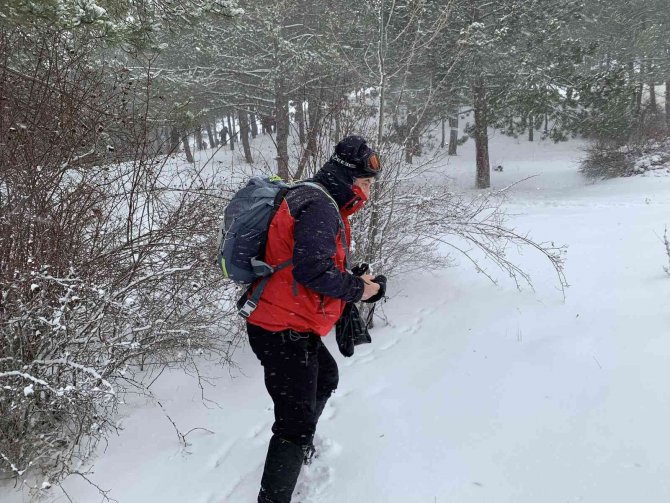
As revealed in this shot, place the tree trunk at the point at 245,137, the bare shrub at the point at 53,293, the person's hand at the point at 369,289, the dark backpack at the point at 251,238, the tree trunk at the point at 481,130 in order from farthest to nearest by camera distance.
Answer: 1. the tree trunk at the point at 481,130
2. the tree trunk at the point at 245,137
3. the bare shrub at the point at 53,293
4. the person's hand at the point at 369,289
5. the dark backpack at the point at 251,238

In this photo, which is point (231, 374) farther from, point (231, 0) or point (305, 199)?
point (231, 0)

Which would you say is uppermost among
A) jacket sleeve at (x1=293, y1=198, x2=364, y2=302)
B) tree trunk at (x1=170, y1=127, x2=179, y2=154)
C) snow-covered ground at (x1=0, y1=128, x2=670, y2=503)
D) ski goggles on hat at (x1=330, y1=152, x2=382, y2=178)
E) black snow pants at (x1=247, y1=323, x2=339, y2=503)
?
tree trunk at (x1=170, y1=127, x2=179, y2=154)

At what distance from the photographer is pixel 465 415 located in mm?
2959

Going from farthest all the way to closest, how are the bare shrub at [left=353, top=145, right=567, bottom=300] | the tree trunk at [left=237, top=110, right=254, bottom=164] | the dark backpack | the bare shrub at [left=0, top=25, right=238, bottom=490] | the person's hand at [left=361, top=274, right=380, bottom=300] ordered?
the tree trunk at [left=237, top=110, right=254, bottom=164]
the bare shrub at [left=353, top=145, right=567, bottom=300]
the bare shrub at [left=0, top=25, right=238, bottom=490]
the person's hand at [left=361, top=274, right=380, bottom=300]
the dark backpack

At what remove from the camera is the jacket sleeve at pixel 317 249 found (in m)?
1.95

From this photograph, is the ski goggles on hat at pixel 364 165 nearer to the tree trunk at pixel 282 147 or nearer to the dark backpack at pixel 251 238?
the dark backpack at pixel 251 238

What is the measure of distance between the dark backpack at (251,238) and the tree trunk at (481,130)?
45.6 feet

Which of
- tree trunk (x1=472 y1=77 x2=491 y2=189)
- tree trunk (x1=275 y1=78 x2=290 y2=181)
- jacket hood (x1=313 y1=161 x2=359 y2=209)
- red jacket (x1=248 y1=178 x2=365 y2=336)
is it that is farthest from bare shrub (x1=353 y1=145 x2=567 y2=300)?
tree trunk (x1=472 y1=77 x2=491 y2=189)

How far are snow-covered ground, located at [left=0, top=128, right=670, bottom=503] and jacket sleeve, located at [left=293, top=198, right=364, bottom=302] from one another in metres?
1.16

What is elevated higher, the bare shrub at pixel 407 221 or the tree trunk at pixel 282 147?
the tree trunk at pixel 282 147

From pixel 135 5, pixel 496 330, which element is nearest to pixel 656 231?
pixel 496 330

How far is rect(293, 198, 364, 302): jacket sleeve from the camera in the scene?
1.95m

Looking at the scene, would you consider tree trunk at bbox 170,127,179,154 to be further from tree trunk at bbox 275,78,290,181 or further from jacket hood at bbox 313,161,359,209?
jacket hood at bbox 313,161,359,209

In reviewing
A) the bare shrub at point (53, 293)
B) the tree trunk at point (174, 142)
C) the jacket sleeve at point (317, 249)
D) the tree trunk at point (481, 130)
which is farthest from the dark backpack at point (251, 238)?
the tree trunk at point (481, 130)
